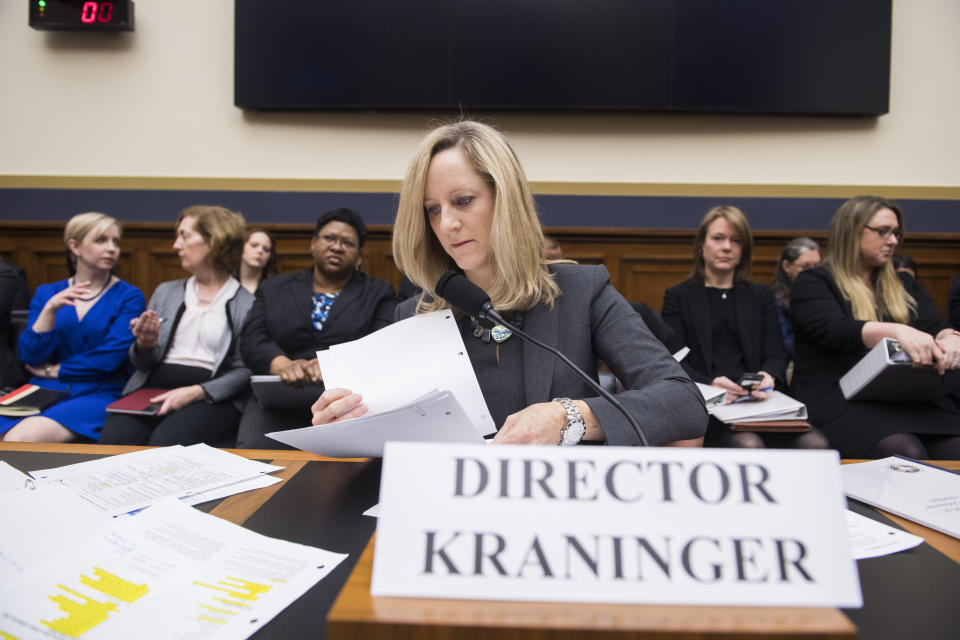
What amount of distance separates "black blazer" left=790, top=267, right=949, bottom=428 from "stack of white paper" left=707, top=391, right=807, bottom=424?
0.26 m

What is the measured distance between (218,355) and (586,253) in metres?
2.19

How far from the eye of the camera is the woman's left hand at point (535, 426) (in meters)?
0.81

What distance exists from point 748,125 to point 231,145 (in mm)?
3301

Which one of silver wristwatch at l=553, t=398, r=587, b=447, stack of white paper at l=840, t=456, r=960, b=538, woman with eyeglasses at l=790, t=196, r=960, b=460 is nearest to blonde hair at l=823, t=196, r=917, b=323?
woman with eyeglasses at l=790, t=196, r=960, b=460

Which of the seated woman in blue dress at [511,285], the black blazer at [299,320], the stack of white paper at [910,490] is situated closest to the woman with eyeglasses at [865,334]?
the stack of white paper at [910,490]

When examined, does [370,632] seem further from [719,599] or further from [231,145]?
[231,145]

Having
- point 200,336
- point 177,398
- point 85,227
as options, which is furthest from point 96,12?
point 177,398

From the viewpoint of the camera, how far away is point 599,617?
0.38m

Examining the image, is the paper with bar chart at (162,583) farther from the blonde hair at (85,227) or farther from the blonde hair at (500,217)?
the blonde hair at (85,227)

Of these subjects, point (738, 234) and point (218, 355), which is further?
point (738, 234)

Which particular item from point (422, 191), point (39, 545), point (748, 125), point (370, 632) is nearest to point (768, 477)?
point (370, 632)

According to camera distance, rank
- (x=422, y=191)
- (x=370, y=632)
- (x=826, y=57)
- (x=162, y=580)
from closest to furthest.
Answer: (x=370, y=632), (x=162, y=580), (x=422, y=191), (x=826, y=57)

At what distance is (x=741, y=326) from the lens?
252 cm

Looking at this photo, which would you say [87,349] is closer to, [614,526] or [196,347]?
[196,347]
